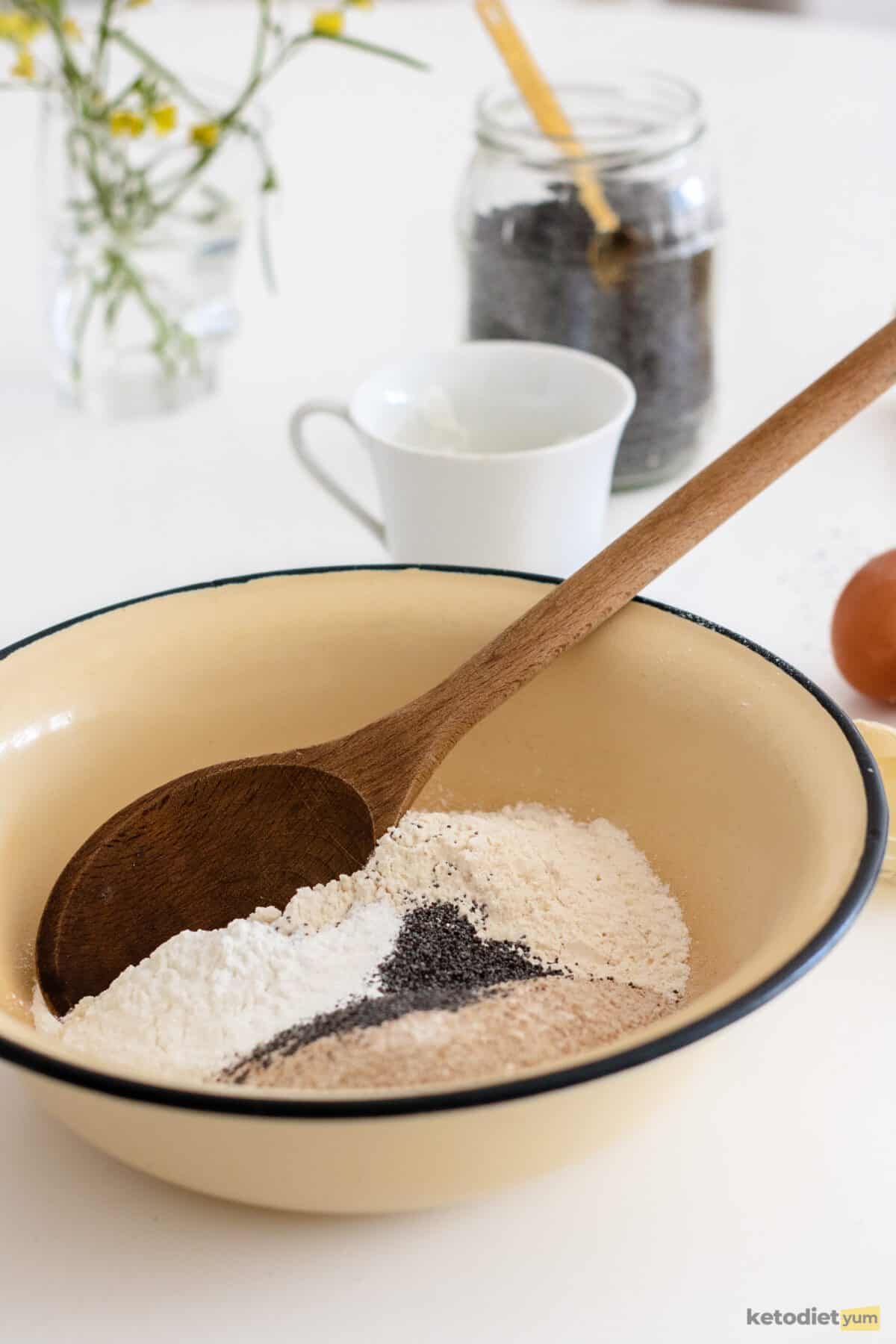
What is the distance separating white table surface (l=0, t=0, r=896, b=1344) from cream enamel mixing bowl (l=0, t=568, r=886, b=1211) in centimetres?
5

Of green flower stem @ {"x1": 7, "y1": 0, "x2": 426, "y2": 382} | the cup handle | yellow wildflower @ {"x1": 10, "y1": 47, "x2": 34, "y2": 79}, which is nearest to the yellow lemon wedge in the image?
the cup handle

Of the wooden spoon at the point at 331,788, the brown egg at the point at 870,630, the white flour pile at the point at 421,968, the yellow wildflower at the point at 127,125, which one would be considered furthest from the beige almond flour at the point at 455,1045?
the yellow wildflower at the point at 127,125

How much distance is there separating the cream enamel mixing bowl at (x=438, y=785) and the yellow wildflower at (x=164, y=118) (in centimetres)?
53

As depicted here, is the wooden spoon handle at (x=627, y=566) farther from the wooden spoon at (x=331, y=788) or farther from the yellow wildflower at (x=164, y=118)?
the yellow wildflower at (x=164, y=118)

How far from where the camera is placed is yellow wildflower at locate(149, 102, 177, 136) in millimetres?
1112

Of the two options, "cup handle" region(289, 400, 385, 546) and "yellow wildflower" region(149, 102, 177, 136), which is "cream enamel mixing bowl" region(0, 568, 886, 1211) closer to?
"cup handle" region(289, 400, 385, 546)

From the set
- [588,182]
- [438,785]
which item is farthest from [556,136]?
[438,785]

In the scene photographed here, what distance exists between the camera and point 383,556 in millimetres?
1040

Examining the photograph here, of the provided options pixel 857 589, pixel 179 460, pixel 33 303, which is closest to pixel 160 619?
pixel 857 589

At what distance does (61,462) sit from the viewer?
118 cm

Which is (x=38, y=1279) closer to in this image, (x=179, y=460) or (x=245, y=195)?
(x=179, y=460)

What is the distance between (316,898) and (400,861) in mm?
40

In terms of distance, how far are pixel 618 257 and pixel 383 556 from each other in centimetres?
26

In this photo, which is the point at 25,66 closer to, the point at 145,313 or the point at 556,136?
the point at 145,313
